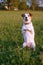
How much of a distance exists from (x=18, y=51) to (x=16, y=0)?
4463 centimetres

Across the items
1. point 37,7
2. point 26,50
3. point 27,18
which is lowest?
point 37,7

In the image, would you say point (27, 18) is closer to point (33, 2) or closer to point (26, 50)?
point (26, 50)

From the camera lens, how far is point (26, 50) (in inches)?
287

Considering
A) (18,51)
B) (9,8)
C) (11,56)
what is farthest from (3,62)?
(9,8)

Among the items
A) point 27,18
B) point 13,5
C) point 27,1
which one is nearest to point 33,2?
point 27,1

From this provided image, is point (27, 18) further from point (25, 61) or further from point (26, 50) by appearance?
point (25, 61)

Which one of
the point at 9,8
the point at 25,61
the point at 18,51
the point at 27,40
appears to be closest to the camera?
the point at 25,61

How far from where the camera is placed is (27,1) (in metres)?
52.5

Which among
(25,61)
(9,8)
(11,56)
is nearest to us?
(25,61)

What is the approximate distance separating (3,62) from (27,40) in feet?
5.61

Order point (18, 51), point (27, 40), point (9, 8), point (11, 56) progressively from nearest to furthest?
point (11, 56) < point (18, 51) < point (27, 40) < point (9, 8)

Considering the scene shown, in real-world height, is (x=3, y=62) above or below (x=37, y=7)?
above

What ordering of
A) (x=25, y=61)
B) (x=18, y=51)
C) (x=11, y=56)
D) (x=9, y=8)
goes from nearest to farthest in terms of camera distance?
(x=25, y=61), (x=11, y=56), (x=18, y=51), (x=9, y=8)

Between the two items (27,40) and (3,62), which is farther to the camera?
(27,40)
